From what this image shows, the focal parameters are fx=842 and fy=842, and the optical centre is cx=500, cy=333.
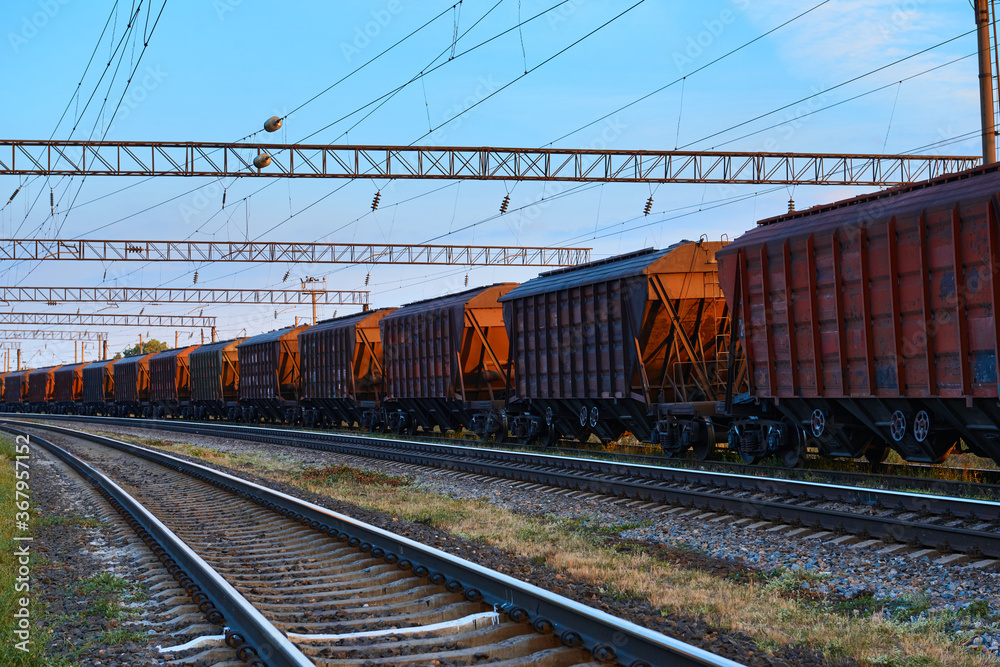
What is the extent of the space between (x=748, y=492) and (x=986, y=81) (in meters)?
9.28

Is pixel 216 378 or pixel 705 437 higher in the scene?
pixel 216 378

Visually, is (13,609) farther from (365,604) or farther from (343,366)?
(343,366)

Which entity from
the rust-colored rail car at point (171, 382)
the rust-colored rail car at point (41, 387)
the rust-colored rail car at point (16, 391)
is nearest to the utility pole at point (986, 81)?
the rust-colored rail car at point (171, 382)

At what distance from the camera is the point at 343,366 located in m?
31.0

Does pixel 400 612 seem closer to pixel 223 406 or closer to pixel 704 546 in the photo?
pixel 704 546

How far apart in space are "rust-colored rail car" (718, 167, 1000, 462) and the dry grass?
4.45 metres

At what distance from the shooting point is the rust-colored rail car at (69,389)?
6681 cm

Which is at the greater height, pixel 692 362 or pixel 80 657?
pixel 692 362

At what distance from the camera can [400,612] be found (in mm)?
6180

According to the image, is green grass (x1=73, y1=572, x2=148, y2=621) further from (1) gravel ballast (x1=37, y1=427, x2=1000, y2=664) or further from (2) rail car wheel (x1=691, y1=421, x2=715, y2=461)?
(2) rail car wheel (x1=691, y1=421, x2=715, y2=461)

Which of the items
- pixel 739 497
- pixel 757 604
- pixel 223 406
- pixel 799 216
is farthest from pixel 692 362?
pixel 223 406

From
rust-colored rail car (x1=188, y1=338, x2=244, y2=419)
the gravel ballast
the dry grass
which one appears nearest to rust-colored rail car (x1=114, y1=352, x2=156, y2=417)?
rust-colored rail car (x1=188, y1=338, x2=244, y2=419)

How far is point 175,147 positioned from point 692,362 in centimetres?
1562

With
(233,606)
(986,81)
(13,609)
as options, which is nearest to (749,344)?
(986,81)
